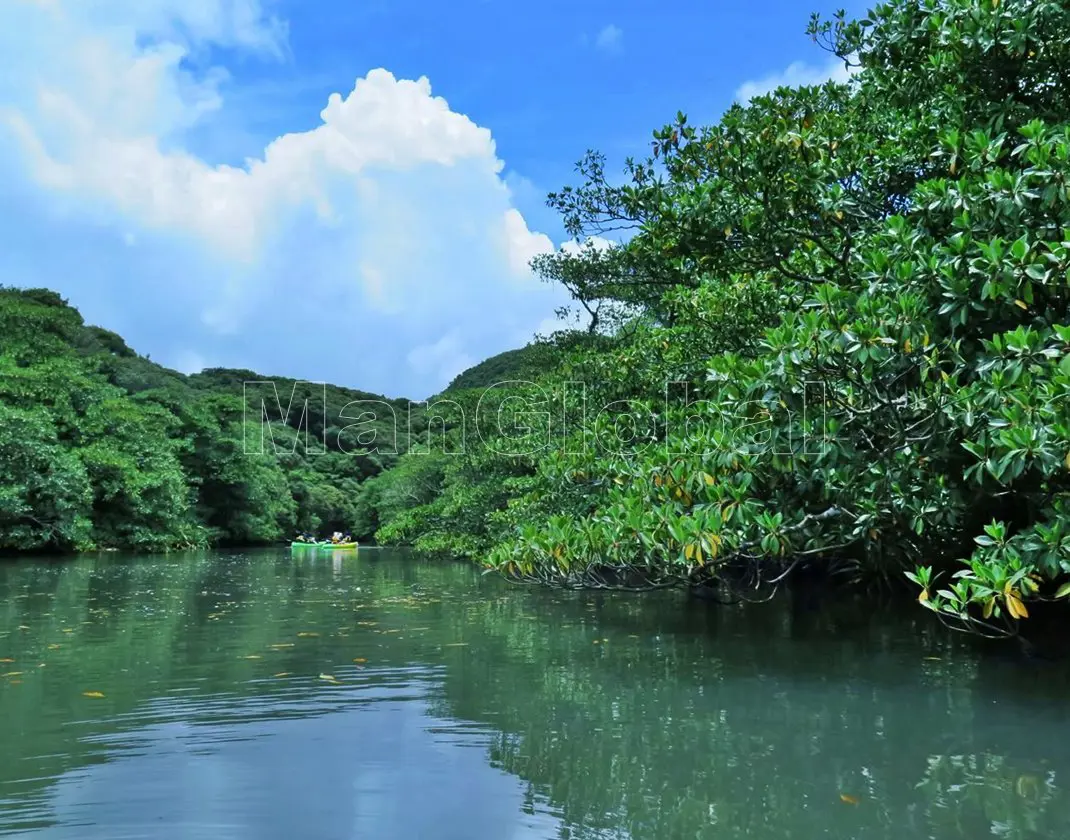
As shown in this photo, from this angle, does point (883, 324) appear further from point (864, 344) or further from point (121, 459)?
point (121, 459)

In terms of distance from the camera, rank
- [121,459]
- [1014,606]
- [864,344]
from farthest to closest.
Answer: [121,459] < [864,344] < [1014,606]

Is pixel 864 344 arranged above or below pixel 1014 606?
above

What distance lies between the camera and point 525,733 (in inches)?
206

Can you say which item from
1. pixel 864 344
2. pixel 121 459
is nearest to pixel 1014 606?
pixel 864 344

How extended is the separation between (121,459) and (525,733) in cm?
2963

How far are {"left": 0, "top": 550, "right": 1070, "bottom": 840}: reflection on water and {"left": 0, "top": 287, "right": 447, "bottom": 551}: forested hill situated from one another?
2031 cm

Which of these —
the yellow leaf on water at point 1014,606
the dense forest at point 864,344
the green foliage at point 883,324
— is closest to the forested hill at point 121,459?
the dense forest at point 864,344

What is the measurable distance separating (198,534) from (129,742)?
35.5 m

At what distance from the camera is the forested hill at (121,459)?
1085 inches

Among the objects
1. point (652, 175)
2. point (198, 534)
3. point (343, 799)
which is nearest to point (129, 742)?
point (343, 799)

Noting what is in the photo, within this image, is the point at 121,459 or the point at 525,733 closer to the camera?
the point at 525,733

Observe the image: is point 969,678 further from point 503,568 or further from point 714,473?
point 503,568

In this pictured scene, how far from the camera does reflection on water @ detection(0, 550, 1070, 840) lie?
3783mm

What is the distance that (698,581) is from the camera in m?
8.41
